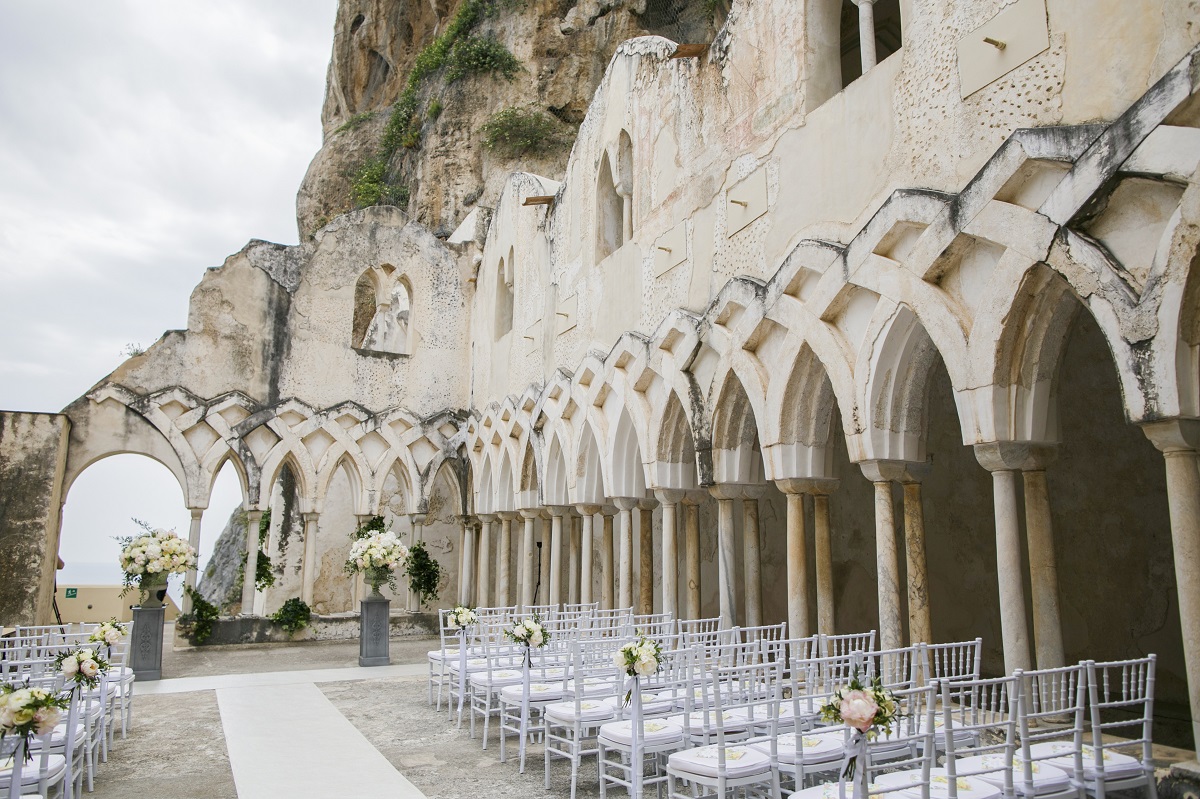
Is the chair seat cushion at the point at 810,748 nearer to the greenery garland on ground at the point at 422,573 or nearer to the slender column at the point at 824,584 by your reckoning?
the slender column at the point at 824,584

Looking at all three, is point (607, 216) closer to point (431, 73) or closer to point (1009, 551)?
point (1009, 551)

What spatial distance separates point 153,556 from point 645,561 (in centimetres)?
639

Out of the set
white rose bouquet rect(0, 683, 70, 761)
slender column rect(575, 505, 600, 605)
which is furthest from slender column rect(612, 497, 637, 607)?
white rose bouquet rect(0, 683, 70, 761)

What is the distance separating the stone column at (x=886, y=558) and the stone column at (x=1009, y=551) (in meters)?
1.02

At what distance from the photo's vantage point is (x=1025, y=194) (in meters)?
5.96

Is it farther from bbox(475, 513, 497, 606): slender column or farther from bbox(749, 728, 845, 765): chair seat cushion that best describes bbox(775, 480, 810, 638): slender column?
bbox(475, 513, 497, 606): slender column

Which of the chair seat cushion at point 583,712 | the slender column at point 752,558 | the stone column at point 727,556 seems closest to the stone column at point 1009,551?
the chair seat cushion at point 583,712

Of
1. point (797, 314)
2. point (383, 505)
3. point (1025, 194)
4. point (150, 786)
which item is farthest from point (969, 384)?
point (383, 505)

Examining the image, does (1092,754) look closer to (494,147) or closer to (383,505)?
(383,505)

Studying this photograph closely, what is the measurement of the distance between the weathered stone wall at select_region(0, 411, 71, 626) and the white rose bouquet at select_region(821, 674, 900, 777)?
13727mm

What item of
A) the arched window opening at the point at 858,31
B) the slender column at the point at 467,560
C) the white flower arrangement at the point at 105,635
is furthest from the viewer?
the slender column at the point at 467,560

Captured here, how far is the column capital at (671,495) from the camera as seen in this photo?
1071 centimetres

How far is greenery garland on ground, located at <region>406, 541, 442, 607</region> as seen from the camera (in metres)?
16.7

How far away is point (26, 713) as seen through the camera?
404 cm
